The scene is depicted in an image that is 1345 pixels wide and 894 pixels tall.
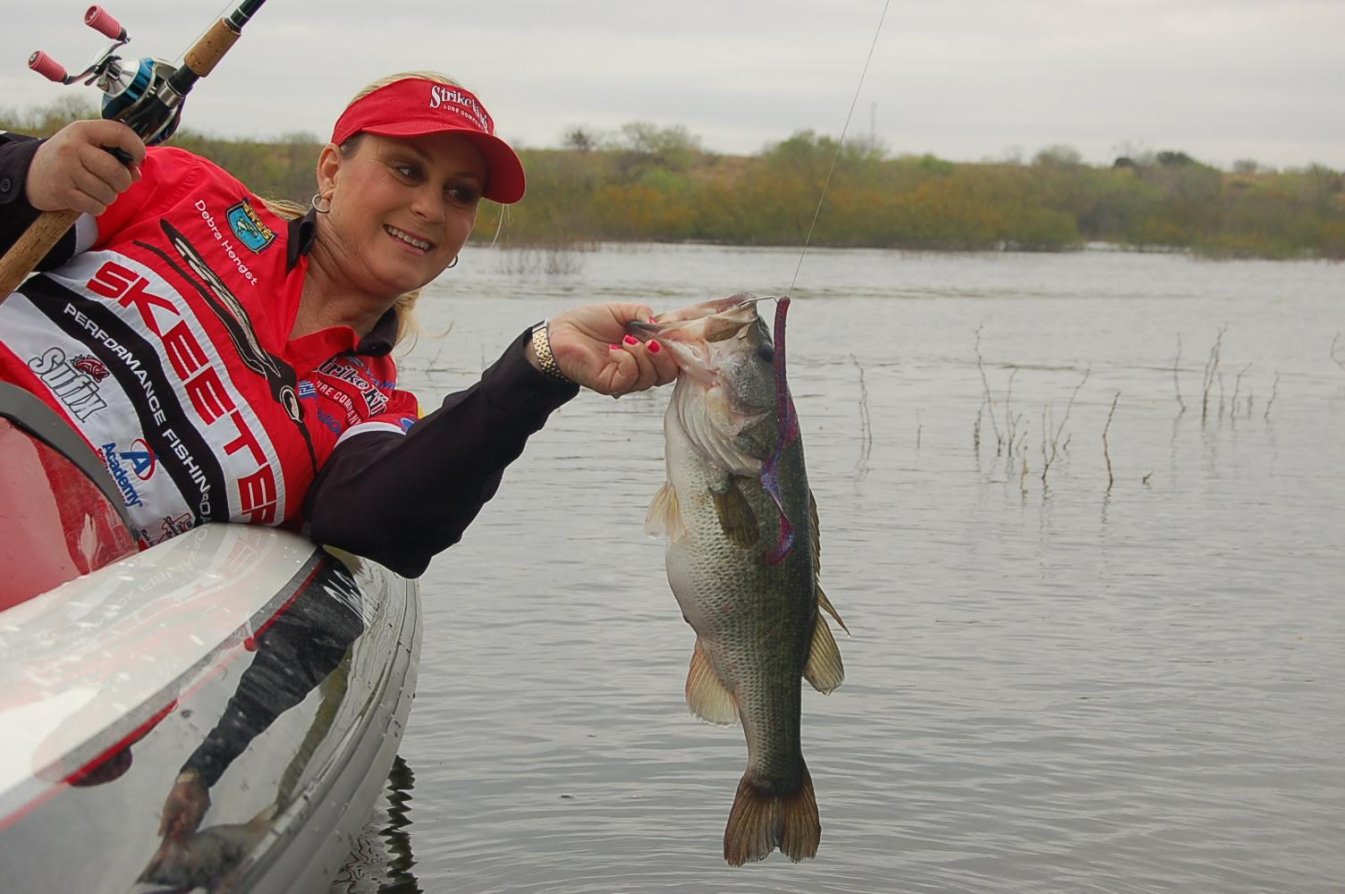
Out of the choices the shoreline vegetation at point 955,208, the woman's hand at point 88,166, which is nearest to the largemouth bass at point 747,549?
the woman's hand at point 88,166

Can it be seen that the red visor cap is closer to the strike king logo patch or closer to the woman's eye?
the woman's eye

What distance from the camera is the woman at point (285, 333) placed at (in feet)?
11.0

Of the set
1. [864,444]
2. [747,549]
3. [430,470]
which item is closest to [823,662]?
[747,549]

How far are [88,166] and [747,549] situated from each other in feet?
5.06

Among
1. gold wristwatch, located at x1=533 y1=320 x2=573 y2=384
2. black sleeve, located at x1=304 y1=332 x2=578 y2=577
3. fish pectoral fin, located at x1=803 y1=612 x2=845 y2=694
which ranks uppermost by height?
gold wristwatch, located at x1=533 y1=320 x2=573 y2=384

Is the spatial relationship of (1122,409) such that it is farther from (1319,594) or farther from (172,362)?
(172,362)

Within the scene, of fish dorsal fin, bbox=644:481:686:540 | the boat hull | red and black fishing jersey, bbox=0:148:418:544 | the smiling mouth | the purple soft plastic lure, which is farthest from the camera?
the smiling mouth

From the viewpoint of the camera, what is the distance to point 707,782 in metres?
5.26

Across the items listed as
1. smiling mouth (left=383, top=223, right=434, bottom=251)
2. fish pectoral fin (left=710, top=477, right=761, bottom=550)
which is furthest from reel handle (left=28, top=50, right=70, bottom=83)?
fish pectoral fin (left=710, top=477, right=761, bottom=550)

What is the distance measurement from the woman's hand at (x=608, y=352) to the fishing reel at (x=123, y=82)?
37.1 inches

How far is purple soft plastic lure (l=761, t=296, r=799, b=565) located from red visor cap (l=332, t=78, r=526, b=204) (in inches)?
50.3

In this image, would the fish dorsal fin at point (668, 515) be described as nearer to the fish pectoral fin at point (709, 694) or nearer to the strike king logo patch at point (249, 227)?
the fish pectoral fin at point (709, 694)

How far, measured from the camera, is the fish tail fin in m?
3.15

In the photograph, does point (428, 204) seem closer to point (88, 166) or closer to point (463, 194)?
point (463, 194)
